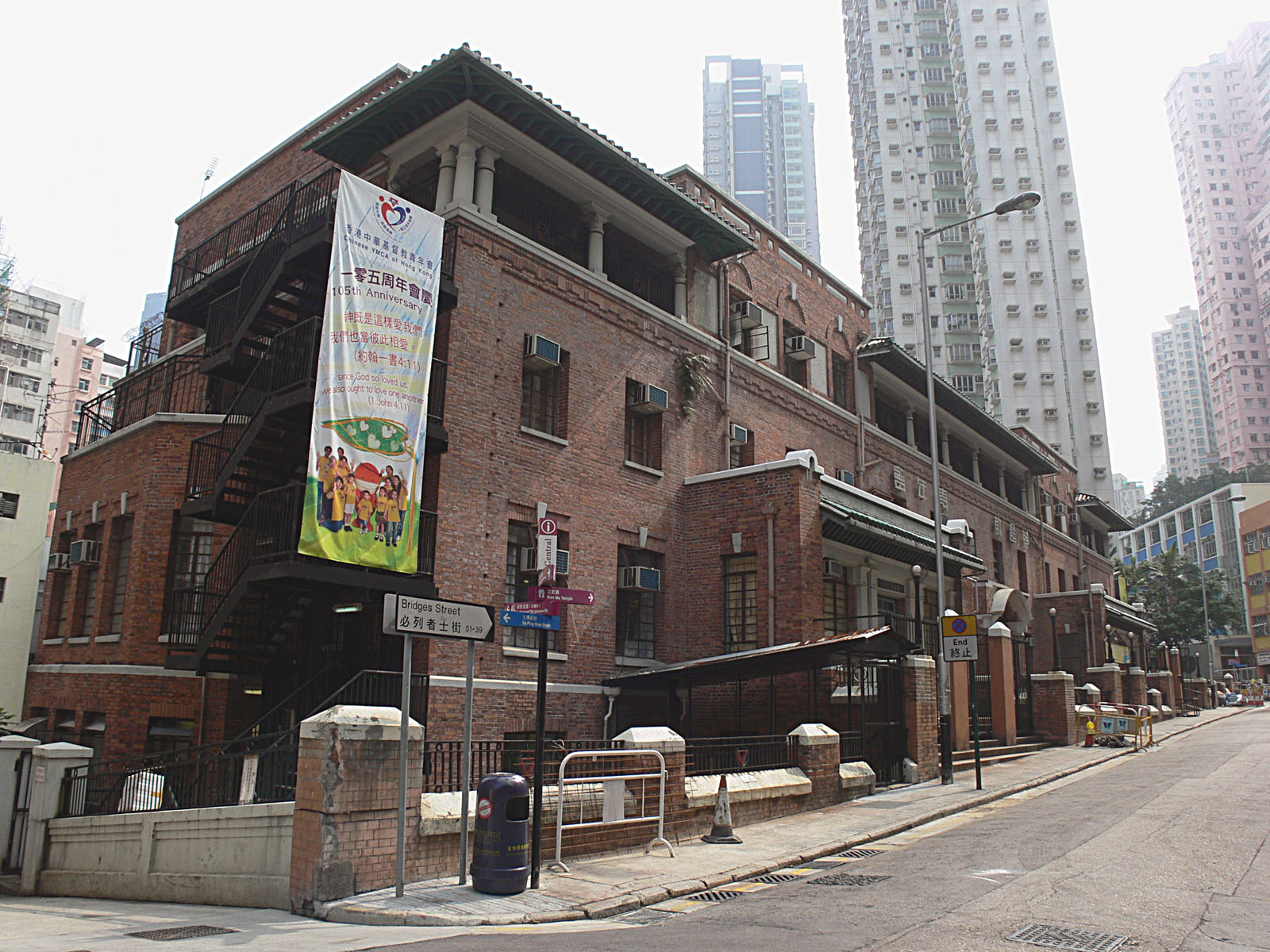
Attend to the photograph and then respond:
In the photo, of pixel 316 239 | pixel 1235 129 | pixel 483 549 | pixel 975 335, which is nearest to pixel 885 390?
pixel 483 549

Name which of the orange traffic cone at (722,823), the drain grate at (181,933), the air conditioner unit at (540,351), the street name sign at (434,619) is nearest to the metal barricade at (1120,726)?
the orange traffic cone at (722,823)

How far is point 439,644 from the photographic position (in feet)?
53.5

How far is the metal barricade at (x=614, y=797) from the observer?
11.1 m

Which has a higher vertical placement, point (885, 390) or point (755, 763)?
point (885, 390)

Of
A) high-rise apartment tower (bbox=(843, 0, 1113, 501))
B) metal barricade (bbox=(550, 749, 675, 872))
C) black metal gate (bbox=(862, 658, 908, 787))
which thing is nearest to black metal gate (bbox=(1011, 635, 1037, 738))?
black metal gate (bbox=(862, 658, 908, 787))

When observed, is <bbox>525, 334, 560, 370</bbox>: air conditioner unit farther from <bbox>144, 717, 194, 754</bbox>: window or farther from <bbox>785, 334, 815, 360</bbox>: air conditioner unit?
<bbox>785, 334, 815, 360</bbox>: air conditioner unit

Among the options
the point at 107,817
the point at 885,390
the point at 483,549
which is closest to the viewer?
the point at 107,817

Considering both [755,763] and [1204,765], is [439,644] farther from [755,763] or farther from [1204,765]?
[1204,765]

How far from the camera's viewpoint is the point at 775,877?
11133mm

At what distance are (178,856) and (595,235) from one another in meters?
15.1

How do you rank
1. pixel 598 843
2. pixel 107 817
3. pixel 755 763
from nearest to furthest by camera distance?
1. pixel 598 843
2. pixel 107 817
3. pixel 755 763

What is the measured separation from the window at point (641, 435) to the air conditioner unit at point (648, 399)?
0.02 metres

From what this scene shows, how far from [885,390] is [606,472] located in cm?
1703

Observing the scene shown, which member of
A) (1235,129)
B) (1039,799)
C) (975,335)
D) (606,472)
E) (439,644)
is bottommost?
(1039,799)
